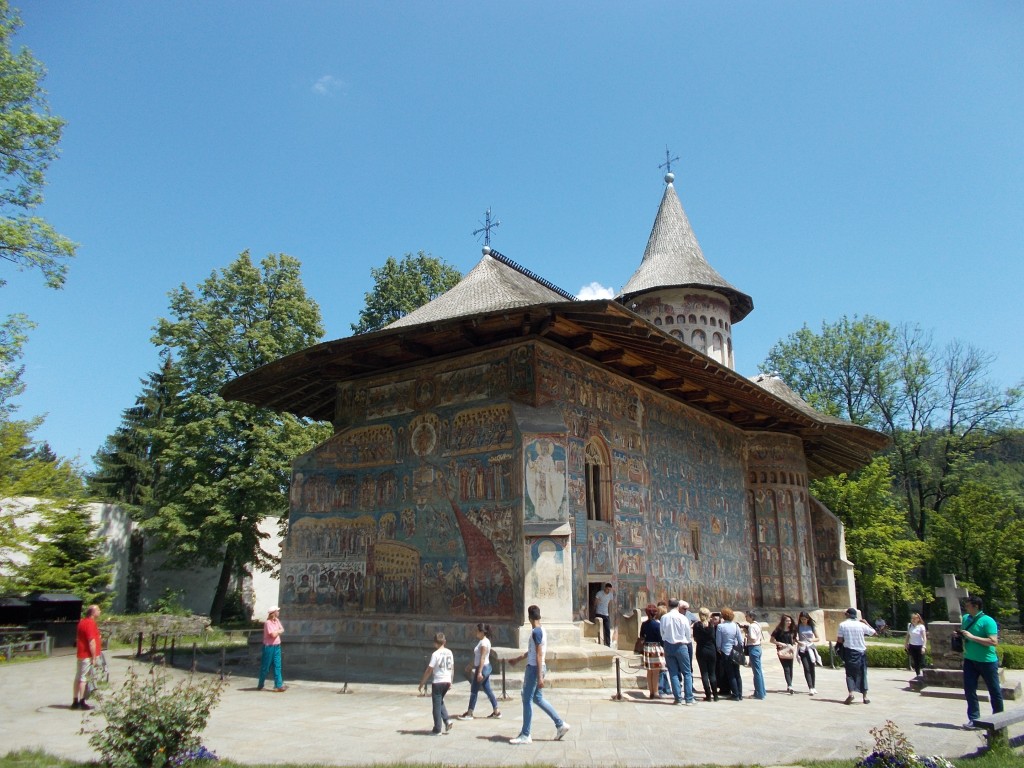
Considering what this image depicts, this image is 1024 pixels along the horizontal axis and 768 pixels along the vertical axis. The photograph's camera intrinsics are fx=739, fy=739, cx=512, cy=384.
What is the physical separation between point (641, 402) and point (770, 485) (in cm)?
739

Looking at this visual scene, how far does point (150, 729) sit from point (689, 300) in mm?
22067

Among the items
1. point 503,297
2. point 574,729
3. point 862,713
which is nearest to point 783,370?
point 503,297

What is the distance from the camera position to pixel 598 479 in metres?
13.9

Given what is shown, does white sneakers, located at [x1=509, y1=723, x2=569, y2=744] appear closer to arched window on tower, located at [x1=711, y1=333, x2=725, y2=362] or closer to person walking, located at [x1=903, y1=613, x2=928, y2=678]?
person walking, located at [x1=903, y1=613, x2=928, y2=678]

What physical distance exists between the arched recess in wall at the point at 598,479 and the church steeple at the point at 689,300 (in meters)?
11.4

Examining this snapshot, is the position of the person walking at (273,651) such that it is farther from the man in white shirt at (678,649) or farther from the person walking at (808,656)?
the person walking at (808,656)

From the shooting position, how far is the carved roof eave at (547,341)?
39.2 ft

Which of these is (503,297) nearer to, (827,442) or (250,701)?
(250,701)

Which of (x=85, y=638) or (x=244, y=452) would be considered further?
(x=244, y=452)

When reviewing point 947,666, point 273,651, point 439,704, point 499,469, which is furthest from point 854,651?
point 273,651

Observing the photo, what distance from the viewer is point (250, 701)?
9500mm

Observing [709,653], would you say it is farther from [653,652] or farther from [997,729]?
[997,729]

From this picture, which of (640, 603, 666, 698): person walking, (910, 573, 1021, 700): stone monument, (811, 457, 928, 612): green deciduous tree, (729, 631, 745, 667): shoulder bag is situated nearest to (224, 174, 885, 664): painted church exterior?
(640, 603, 666, 698): person walking

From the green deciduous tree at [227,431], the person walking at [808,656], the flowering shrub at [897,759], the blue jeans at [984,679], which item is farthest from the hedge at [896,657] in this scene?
the green deciduous tree at [227,431]
